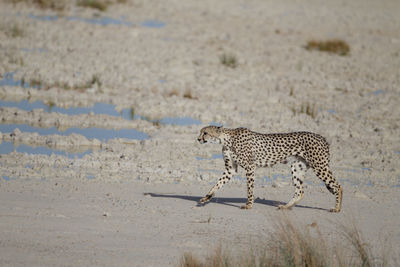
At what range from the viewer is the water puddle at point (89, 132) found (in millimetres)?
14898

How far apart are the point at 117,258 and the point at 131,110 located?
9.82 meters

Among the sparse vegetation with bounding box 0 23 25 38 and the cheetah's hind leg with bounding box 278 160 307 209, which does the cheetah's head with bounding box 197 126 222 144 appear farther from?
the sparse vegetation with bounding box 0 23 25 38

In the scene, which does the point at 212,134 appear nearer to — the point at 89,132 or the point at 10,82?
the point at 89,132

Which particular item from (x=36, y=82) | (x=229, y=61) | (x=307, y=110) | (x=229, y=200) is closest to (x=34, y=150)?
(x=229, y=200)

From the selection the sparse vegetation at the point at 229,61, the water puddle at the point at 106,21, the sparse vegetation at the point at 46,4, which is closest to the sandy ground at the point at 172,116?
the water puddle at the point at 106,21

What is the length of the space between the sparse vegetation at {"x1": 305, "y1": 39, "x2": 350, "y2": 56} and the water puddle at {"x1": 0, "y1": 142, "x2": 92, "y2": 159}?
1509cm

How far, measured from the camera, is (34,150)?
13.5 metres

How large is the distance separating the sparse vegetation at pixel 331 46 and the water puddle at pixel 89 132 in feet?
42.7

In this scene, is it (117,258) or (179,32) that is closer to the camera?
(117,258)

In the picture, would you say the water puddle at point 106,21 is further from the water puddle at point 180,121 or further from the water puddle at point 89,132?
the water puddle at point 89,132

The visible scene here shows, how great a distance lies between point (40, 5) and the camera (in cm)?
3123

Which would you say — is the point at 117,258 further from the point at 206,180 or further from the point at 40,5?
the point at 40,5

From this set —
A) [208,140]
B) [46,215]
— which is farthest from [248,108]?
[46,215]

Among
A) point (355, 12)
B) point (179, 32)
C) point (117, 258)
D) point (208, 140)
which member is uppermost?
point (355, 12)
